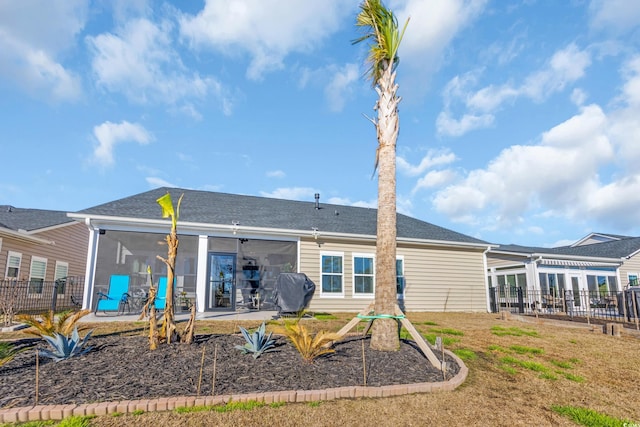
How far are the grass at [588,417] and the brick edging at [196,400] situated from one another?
1.11 m

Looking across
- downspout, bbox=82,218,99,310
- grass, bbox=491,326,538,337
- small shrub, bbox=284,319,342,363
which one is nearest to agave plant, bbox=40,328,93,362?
small shrub, bbox=284,319,342,363

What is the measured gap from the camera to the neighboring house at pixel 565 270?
18.4 meters

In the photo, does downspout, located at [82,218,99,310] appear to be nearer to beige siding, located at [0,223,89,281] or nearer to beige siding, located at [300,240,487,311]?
beige siding, located at [0,223,89,281]

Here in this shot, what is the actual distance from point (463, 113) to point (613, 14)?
20.6 ft

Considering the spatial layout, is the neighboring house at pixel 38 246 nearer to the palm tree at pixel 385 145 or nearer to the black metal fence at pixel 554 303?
the palm tree at pixel 385 145

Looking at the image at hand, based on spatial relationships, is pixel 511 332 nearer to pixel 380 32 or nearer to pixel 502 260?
pixel 380 32

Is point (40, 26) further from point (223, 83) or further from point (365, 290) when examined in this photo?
point (365, 290)

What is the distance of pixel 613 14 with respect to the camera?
36.2 feet

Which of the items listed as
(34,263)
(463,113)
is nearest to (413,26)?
(463,113)

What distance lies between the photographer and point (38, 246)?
15836mm

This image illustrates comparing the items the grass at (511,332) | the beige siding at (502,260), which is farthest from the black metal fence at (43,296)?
the beige siding at (502,260)

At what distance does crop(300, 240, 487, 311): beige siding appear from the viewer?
13.0 metres

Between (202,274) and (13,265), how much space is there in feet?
29.5

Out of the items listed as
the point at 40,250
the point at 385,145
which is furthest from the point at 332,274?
the point at 40,250
